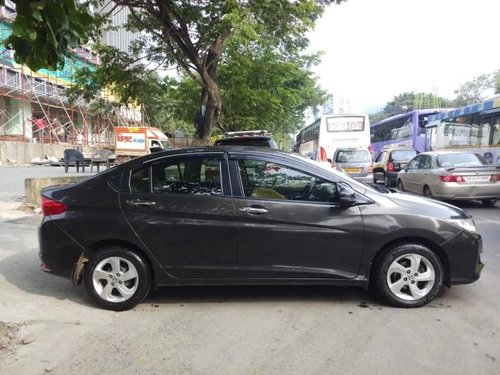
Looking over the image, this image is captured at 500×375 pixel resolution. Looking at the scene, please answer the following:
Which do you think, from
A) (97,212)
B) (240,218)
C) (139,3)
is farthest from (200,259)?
(139,3)

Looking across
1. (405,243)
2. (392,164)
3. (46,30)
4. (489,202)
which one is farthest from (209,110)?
(46,30)

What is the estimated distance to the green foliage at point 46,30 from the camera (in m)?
2.74

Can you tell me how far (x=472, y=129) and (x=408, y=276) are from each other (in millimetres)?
12749

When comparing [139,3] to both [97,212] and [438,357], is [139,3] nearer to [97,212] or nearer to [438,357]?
[97,212]

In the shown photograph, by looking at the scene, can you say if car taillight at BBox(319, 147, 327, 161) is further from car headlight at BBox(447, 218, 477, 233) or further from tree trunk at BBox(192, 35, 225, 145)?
car headlight at BBox(447, 218, 477, 233)

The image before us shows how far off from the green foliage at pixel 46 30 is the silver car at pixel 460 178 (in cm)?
1025

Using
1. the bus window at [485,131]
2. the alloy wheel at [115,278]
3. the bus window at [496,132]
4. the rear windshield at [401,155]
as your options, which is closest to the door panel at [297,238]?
the alloy wheel at [115,278]

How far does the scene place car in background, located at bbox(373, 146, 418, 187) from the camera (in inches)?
733

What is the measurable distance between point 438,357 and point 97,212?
322 centimetres

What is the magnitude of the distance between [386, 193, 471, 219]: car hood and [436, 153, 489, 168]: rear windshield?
764 centimetres

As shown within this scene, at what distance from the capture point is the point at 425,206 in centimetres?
482

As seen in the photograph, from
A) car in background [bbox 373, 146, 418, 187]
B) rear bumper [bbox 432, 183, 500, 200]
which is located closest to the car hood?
rear bumper [bbox 432, 183, 500, 200]

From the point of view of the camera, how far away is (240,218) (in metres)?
4.68

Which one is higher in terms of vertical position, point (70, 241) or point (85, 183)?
point (85, 183)
